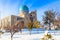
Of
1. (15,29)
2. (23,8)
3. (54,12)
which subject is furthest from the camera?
(23,8)

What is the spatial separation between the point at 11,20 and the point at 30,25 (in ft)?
87.6

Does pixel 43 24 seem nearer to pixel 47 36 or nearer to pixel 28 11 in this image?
pixel 28 11

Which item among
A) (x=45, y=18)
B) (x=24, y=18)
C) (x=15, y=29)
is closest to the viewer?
(x=15, y=29)

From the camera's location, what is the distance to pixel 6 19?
54.3 meters

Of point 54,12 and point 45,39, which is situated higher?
point 54,12

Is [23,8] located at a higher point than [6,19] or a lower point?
higher

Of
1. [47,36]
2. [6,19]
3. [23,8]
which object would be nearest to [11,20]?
[6,19]

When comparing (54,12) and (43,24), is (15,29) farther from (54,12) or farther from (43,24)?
(43,24)

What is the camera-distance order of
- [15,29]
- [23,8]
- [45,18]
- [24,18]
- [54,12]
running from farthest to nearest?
[24,18], [23,8], [45,18], [54,12], [15,29]

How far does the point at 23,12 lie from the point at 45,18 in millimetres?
12566

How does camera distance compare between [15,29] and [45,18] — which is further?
[45,18]

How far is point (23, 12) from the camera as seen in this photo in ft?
175

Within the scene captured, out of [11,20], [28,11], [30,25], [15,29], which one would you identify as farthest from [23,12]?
[15,29]

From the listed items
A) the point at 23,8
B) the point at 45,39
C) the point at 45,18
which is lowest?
the point at 45,39
